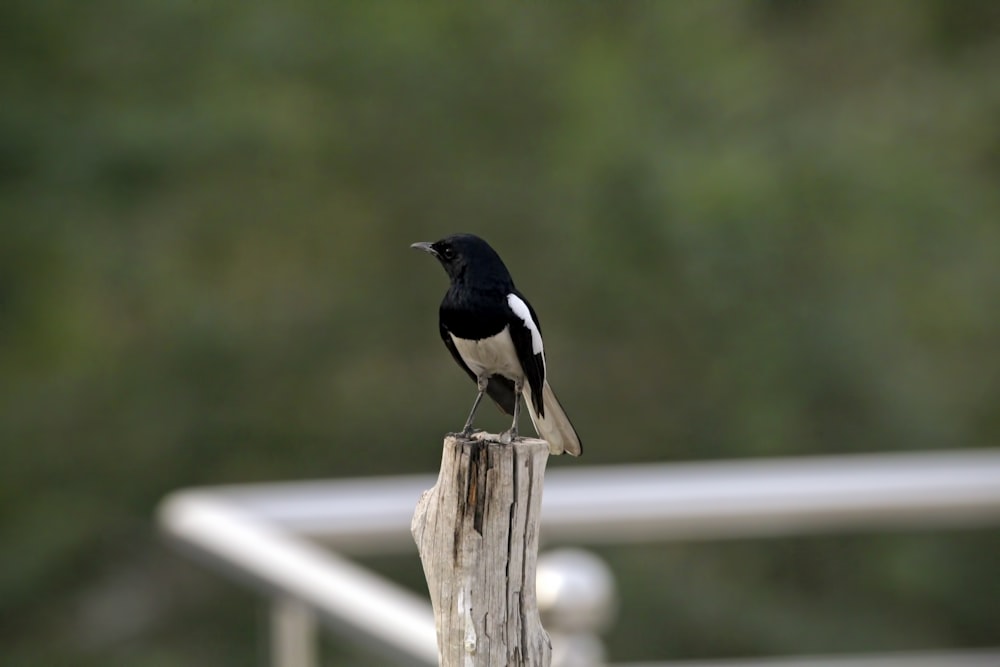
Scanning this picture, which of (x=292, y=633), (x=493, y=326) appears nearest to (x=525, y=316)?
(x=493, y=326)

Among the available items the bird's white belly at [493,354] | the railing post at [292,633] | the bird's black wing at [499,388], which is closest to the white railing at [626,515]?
the railing post at [292,633]

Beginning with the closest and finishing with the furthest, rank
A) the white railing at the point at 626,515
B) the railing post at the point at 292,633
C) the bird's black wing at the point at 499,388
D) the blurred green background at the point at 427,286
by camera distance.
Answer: the bird's black wing at the point at 499,388
the railing post at the point at 292,633
the white railing at the point at 626,515
the blurred green background at the point at 427,286

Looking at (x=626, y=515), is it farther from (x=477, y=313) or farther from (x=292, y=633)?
(x=477, y=313)

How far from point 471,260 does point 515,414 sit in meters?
0.18

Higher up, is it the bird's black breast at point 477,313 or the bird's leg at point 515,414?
the bird's black breast at point 477,313

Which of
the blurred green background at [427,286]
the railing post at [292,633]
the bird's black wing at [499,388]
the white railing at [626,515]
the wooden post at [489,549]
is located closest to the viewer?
the wooden post at [489,549]

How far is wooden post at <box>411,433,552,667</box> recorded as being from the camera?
4.13 feet

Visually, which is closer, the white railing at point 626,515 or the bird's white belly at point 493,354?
the bird's white belly at point 493,354

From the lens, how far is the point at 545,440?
1.36m

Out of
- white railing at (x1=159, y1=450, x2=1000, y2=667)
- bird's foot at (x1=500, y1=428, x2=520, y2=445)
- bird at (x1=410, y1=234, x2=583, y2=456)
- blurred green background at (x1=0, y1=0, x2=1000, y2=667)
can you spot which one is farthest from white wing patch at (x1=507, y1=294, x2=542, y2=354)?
blurred green background at (x1=0, y1=0, x2=1000, y2=667)

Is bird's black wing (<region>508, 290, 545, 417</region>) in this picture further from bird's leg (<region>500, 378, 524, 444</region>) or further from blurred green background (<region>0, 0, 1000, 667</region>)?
blurred green background (<region>0, 0, 1000, 667</region>)

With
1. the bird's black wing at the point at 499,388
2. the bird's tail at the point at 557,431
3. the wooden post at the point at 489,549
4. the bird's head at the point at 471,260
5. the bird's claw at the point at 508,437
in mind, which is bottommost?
the wooden post at the point at 489,549

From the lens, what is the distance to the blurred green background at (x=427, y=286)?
7.86 metres

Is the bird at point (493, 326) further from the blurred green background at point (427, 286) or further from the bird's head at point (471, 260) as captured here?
the blurred green background at point (427, 286)
